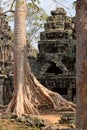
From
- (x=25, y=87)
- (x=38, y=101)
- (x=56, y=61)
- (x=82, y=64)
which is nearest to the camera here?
(x=82, y=64)

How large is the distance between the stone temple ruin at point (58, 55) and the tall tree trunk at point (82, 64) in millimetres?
12107

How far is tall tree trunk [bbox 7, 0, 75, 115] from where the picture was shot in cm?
1353

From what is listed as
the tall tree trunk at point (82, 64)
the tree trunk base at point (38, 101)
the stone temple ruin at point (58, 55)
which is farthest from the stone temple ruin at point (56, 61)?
the tall tree trunk at point (82, 64)

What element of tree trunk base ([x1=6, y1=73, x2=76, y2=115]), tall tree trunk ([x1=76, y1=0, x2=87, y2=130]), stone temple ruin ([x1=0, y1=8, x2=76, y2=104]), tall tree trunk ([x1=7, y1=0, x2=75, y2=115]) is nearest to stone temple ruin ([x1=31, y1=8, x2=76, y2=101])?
stone temple ruin ([x1=0, y1=8, x2=76, y2=104])

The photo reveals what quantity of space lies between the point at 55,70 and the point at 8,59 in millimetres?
10826

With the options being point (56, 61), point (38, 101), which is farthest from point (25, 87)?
point (56, 61)

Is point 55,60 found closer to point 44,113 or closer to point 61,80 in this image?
point 61,80

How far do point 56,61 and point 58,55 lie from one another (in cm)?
43

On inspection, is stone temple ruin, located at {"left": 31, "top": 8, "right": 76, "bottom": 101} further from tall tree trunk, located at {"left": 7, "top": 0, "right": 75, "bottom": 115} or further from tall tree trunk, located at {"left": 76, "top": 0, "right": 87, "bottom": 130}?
tall tree trunk, located at {"left": 76, "top": 0, "right": 87, "bottom": 130}

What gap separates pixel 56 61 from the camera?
22047 millimetres

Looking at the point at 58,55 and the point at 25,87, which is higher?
the point at 58,55

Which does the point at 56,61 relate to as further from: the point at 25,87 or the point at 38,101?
the point at 25,87

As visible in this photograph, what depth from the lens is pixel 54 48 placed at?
76.5ft

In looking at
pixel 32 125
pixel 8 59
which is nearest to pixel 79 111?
pixel 32 125
